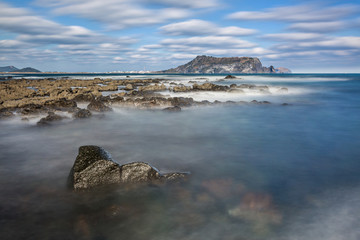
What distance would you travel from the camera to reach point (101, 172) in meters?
5.32

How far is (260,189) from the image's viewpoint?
541cm

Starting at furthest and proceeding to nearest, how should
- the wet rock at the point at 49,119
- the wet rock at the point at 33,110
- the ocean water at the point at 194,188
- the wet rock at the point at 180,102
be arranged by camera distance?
the wet rock at the point at 180,102
the wet rock at the point at 33,110
the wet rock at the point at 49,119
the ocean water at the point at 194,188

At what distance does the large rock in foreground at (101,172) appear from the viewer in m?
5.22

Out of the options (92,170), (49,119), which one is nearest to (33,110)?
(49,119)

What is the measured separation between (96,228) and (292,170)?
4.86 m

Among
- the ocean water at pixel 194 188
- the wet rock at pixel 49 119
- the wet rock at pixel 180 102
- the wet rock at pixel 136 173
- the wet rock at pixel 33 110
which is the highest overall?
the wet rock at pixel 180 102

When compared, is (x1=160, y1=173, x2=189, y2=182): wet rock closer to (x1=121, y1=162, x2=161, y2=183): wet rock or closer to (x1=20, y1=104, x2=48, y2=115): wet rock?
(x1=121, y1=162, x2=161, y2=183): wet rock

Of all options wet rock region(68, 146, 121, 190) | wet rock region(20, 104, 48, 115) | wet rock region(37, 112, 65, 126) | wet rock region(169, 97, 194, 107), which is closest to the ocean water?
wet rock region(68, 146, 121, 190)

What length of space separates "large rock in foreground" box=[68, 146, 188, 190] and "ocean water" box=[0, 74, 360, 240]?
23cm

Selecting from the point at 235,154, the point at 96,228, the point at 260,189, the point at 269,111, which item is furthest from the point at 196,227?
the point at 269,111

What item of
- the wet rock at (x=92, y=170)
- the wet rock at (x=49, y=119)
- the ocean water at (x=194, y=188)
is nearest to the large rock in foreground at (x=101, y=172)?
the wet rock at (x=92, y=170)

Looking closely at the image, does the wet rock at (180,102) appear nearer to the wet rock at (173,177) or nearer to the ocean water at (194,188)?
the ocean water at (194,188)

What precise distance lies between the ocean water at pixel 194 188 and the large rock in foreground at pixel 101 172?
0.23 metres

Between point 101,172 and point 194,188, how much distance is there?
194 cm
